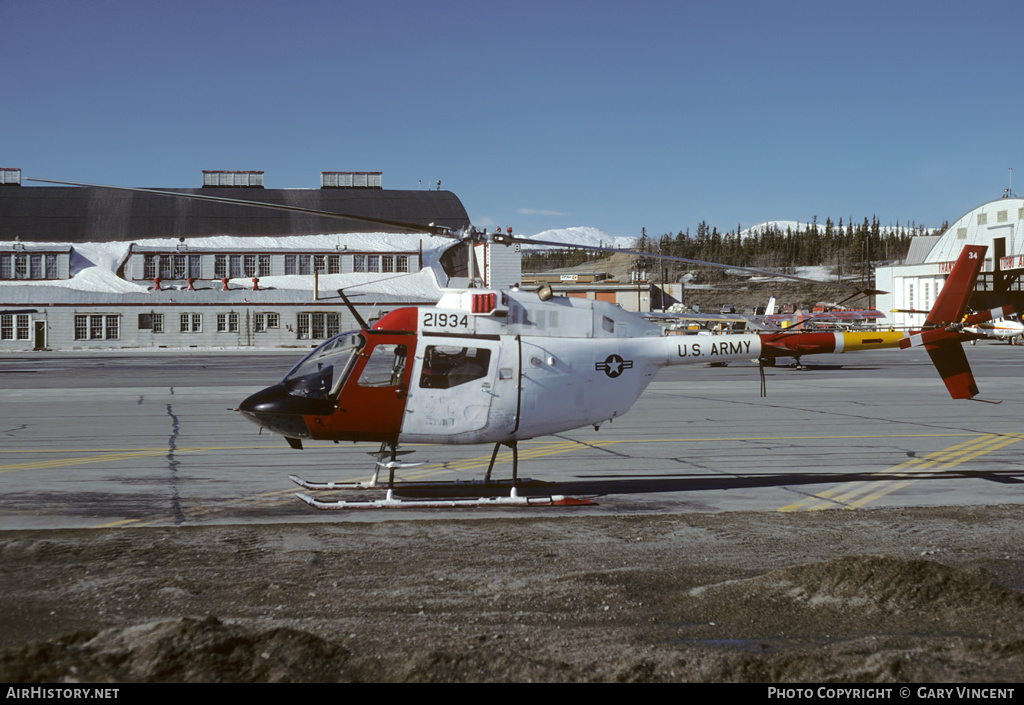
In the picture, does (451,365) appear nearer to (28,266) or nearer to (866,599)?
(866,599)

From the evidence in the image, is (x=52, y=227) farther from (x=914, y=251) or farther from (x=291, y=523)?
(x=914, y=251)

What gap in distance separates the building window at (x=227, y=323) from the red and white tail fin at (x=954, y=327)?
61.0 meters

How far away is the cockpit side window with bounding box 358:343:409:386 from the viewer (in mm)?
11469

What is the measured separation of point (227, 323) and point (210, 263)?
937 centimetres

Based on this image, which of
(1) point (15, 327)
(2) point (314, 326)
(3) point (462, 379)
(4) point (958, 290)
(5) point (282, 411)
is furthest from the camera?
(2) point (314, 326)

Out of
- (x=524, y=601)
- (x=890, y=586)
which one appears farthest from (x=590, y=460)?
(x=890, y=586)

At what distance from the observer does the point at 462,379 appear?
38.1 feet

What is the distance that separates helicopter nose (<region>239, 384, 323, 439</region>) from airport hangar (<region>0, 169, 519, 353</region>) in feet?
171

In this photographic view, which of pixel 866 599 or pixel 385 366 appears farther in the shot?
pixel 385 366

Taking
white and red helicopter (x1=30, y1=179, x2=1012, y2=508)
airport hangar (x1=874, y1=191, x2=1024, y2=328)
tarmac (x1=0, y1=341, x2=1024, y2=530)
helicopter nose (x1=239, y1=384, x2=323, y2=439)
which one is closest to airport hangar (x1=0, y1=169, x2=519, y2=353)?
airport hangar (x1=874, y1=191, x2=1024, y2=328)

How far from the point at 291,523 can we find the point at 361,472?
3.54 m

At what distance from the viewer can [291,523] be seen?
33.9ft

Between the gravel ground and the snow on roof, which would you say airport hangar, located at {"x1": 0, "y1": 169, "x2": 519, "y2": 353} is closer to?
the snow on roof

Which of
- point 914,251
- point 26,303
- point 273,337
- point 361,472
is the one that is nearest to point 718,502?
point 361,472
